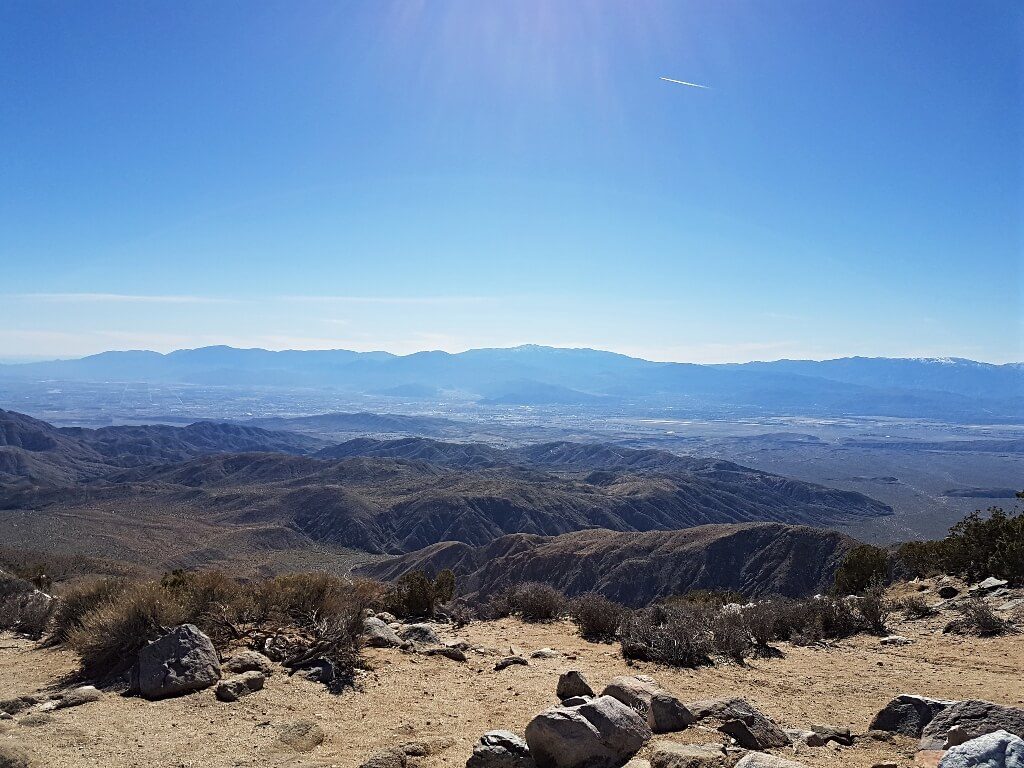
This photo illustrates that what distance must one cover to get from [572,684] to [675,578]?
52511 millimetres

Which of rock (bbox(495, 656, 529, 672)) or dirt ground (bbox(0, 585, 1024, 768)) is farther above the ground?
dirt ground (bbox(0, 585, 1024, 768))

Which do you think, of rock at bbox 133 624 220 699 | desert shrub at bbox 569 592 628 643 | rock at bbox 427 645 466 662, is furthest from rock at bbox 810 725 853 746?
rock at bbox 133 624 220 699

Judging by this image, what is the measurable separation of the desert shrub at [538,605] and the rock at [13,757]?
9.09 meters

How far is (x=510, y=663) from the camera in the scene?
923 cm

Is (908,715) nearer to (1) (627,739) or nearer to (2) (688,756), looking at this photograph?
(2) (688,756)

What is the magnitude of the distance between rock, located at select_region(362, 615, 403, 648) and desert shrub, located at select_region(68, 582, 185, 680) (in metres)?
2.56

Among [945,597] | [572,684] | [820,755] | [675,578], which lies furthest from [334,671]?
[675,578]

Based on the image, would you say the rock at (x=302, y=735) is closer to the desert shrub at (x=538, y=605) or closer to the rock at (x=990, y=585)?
the desert shrub at (x=538, y=605)

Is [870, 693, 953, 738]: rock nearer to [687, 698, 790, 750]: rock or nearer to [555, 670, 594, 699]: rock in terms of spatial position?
[687, 698, 790, 750]: rock

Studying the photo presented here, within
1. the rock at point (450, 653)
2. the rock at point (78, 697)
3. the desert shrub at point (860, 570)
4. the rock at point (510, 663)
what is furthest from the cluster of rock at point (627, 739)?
the desert shrub at point (860, 570)

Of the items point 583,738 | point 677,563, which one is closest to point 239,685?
point 583,738

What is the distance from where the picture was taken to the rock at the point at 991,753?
417 cm

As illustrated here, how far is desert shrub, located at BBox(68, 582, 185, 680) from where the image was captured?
7969mm

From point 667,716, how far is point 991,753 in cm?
285
